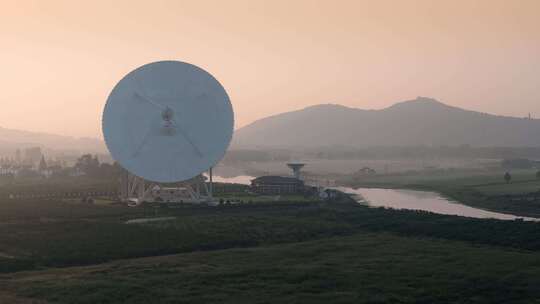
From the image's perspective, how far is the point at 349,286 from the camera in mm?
28984

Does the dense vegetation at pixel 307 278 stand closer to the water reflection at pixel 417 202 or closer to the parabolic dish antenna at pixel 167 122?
the parabolic dish antenna at pixel 167 122

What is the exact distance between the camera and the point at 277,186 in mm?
78875

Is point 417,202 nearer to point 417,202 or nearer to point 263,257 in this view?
point 417,202

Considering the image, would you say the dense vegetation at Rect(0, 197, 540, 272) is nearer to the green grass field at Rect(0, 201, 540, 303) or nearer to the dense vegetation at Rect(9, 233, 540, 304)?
the green grass field at Rect(0, 201, 540, 303)

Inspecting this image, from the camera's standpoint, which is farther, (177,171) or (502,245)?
(177,171)

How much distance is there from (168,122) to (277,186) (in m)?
24.6

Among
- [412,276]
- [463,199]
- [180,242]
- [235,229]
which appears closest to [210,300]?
[412,276]

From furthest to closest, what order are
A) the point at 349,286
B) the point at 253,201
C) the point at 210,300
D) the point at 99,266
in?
the point at 253,201 → the point at 99,266 → the point at 349,286 → the point at 210,300

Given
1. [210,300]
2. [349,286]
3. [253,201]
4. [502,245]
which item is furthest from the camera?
[253,201]

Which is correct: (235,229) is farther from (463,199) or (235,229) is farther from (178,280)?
(463,199)

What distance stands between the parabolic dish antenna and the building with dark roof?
19998 millimetres

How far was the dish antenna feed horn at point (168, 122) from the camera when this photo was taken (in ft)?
186

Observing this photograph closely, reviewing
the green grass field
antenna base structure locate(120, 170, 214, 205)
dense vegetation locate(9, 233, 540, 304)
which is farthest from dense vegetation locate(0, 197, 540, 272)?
antenna base structure locate(120, 170, 214, 205)

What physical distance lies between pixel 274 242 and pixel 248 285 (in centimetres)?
1380
